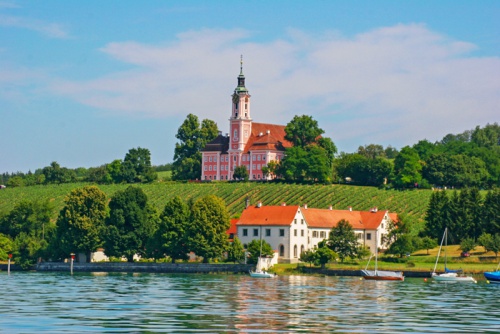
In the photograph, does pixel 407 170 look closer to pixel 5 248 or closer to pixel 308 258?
pixel 308 258

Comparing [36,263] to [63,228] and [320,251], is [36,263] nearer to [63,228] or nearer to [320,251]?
[63,228]

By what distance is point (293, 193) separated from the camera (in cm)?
18262

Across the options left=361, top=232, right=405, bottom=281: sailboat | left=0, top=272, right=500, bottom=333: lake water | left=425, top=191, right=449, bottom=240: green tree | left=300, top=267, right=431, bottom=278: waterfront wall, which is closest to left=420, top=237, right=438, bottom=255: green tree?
left=425, top=191, right=449, bottom=240: green tree

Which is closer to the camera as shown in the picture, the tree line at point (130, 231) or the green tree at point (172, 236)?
the tree line at point (130, 231)

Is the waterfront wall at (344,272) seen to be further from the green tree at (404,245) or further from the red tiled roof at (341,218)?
the red tiled roof at (341,218)

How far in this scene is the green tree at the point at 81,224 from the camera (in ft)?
426

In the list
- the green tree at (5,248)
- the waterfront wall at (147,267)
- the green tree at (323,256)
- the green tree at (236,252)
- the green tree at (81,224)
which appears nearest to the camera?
the green tree at (323,256)

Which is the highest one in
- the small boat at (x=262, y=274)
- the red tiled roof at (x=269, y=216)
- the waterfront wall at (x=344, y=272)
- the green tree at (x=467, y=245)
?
the red tiled roof at (x=269, y=216)

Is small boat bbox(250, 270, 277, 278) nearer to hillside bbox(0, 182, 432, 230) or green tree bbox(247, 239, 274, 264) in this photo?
green tree bbox(247, 239, 274, 264)

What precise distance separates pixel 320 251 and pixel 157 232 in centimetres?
2243

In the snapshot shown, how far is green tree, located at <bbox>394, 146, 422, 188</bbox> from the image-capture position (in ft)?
615

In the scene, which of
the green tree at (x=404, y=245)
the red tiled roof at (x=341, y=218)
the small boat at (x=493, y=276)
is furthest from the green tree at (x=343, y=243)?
the small boat at (x=493, y=276)

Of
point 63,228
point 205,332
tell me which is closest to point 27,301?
point 205,332

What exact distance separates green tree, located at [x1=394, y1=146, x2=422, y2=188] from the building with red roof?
4440 cm
